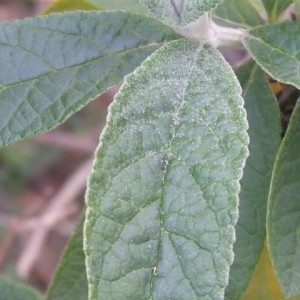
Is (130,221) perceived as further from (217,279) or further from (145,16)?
(145,16)

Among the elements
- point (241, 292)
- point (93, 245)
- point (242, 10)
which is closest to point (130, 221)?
point (93, 245)

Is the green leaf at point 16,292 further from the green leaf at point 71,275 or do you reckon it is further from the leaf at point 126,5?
the leaf at point 126,5

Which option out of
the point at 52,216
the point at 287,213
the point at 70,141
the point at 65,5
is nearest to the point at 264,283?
the point at 287,213

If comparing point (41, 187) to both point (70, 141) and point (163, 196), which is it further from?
point (163, 196)

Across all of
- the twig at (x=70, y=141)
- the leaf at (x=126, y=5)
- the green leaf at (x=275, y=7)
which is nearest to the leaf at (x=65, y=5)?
the leaf at (x=126, y=5)

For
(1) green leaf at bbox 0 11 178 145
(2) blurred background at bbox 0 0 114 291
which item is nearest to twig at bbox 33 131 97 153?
(2) blurred background at bbox 0 0 114 291

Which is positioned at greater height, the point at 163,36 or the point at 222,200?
the point at 163,36
